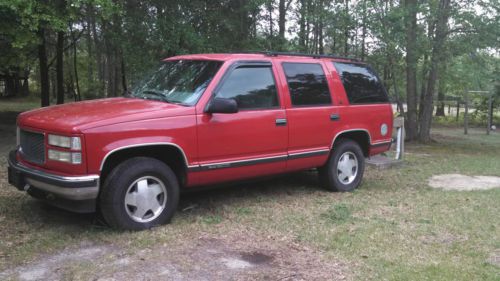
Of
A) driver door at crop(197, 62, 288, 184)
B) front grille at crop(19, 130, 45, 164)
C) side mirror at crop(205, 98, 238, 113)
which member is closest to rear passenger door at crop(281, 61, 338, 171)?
driver door at crop(197, 62, 288, 184)

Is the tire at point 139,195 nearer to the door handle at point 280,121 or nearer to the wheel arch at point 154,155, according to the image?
the wheel arch at point 154,155

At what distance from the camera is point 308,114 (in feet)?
21.5

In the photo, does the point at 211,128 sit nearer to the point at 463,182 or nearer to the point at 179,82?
the point at 179,82

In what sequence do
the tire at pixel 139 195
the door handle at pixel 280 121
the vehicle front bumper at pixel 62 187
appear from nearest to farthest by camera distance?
the vehicle front bumper at pixel 62 187, the tire at pixel 139 195, the door handle at pixel 280 121

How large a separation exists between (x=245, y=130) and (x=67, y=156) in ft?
6.57

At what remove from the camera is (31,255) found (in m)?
4.43

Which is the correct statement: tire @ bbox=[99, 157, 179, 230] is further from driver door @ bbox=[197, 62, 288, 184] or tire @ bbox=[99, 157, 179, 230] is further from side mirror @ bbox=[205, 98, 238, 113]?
side mirror @ bbox=[205, 98, 238, 113]

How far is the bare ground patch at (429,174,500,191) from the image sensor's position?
8.09m

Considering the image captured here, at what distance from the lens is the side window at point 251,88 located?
19.1ft

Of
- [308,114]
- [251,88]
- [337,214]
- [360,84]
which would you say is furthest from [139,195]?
[360,84]

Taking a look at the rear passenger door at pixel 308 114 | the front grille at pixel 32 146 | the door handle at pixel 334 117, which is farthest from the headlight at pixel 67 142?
the door handle at pixel 334 117

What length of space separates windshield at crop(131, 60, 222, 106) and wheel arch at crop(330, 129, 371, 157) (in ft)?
7.40

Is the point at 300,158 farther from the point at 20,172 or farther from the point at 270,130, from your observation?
the point at 20,172

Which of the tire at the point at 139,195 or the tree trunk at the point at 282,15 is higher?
the tree trunk at the point at 282,15
